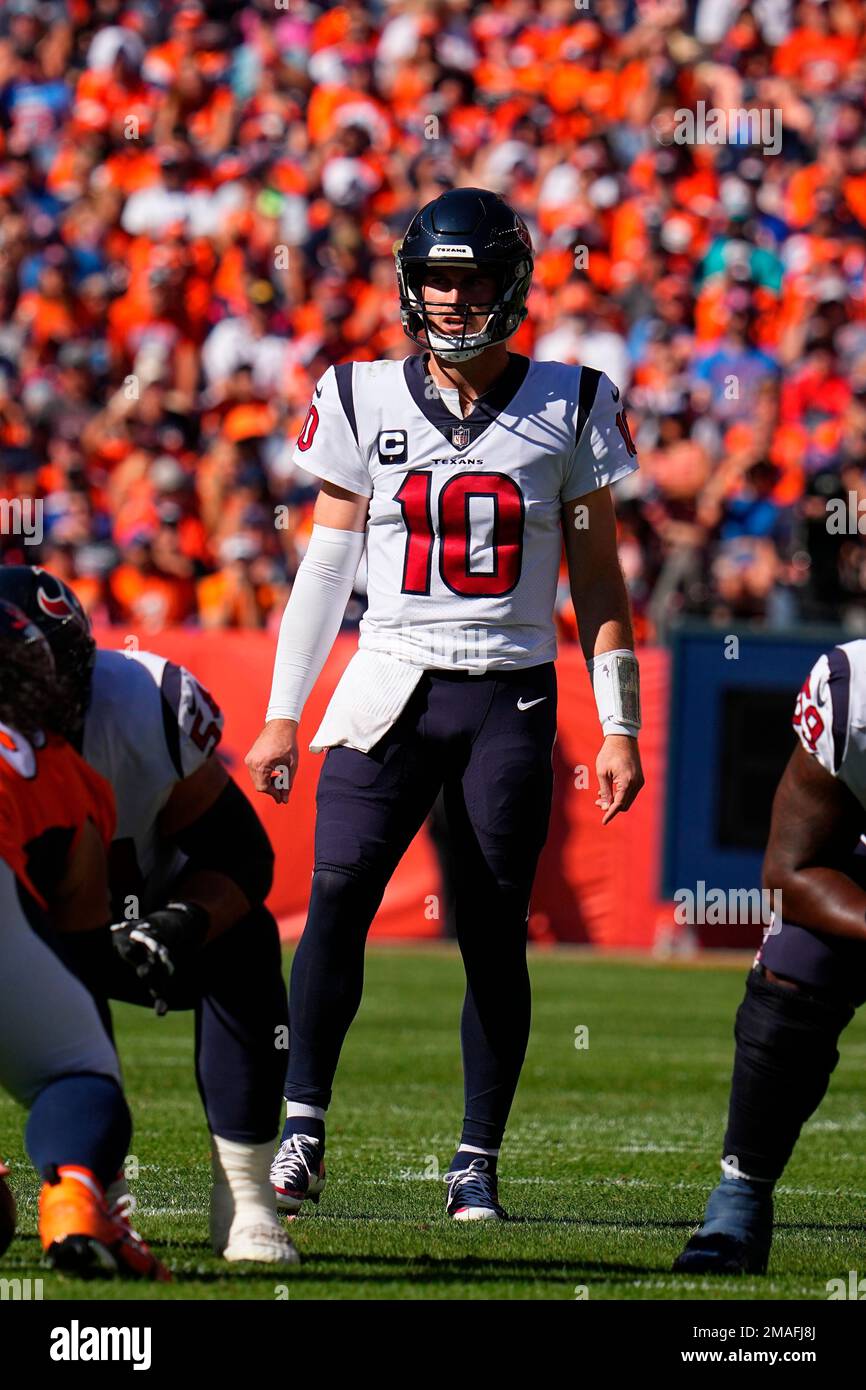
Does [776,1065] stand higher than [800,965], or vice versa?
[800,965]

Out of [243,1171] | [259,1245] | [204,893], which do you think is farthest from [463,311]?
[259,1245]

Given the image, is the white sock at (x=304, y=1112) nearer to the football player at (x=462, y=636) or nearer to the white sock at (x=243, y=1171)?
the football player at (x=462, y=636)

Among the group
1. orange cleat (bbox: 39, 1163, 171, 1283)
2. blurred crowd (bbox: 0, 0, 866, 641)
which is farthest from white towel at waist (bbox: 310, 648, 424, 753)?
blurred crowd (bbox: 0, 0, 866, 641)

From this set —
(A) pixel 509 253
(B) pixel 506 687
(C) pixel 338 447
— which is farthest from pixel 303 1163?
(A) pixel 509 253

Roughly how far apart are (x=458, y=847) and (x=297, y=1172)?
2.51ft

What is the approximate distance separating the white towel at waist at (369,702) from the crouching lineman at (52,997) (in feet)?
4.25

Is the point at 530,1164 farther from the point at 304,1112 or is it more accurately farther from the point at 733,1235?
the point at 733,1235

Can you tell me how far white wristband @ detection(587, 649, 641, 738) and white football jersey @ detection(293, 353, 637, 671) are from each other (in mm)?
129

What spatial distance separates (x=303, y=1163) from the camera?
4.76 metres

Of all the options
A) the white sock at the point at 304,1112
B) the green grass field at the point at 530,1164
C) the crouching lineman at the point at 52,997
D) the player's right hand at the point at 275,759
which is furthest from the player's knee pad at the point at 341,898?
the crouching lineman at the point at 52,997

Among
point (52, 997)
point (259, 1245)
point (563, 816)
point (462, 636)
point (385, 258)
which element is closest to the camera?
point (52, 997)

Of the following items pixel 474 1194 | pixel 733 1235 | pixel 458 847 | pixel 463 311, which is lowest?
pixel 474 1194

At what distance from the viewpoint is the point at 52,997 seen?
137 inches
